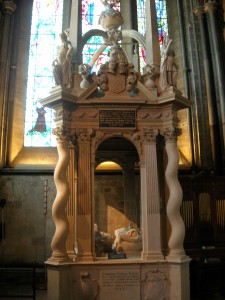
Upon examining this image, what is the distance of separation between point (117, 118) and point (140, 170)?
1.21m

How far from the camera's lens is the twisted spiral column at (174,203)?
7.21m

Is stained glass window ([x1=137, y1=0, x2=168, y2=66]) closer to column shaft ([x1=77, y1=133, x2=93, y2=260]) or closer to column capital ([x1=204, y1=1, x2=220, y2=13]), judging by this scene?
column capital ([x1=204, y1=1, x2=220, y2=13])

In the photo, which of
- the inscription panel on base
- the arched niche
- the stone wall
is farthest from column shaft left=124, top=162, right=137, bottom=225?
the stone wall

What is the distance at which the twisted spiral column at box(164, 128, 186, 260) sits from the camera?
284 inches

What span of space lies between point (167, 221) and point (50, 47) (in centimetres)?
897

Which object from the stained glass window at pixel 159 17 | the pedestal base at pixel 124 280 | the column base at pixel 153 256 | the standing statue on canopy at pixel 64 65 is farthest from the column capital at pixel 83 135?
the stained glass window at pixel 159 17

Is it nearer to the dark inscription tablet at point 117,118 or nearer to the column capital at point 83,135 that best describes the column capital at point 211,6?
the dark inscription tablet at point 117,118

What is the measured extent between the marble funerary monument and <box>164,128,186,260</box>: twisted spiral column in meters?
0.02

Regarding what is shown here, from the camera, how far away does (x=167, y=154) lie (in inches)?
305

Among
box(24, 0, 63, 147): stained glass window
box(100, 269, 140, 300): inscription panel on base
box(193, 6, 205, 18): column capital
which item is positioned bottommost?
box(100, 269, 140, 300): inscription panel on base

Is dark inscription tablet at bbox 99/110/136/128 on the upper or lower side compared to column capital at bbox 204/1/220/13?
lower

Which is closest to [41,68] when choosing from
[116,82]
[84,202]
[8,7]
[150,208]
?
[8,7]

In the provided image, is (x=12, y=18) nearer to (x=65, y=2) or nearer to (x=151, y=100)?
(x=65, y=2)

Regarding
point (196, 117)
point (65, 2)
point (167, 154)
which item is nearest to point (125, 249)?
point (167, 154)
